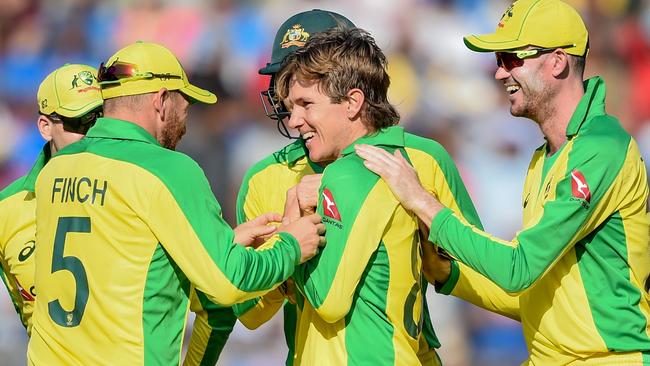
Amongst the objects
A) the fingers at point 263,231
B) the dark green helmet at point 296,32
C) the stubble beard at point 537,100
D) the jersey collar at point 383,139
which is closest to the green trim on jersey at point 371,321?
the jersey collar at point 383,139

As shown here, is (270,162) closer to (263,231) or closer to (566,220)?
(263,231)

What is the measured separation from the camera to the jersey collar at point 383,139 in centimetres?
363

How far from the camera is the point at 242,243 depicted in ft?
13.2

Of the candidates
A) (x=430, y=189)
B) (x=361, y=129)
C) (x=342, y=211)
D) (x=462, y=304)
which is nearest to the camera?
(x=342, y=211)

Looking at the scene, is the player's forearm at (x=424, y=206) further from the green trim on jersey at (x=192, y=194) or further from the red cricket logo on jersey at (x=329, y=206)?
the green trim on jersey at (x=192, y=194)

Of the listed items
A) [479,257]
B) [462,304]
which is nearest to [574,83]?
[479,257]

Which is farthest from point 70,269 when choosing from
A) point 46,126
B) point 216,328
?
point 46,126

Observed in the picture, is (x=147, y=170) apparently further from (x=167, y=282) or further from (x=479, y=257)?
(x=479, y=257)

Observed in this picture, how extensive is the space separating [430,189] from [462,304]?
11.4 feet

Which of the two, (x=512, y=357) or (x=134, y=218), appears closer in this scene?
(x=134, y=218)

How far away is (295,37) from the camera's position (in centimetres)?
434

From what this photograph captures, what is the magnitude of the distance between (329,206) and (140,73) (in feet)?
2.83

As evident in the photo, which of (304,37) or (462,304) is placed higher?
(304,37)

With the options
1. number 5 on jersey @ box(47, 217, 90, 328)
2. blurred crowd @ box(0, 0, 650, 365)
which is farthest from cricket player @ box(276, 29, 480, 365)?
blurred crowd @ box(0, 0, 650, 365)
